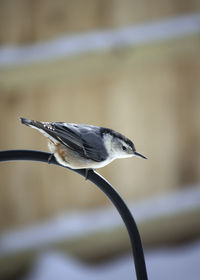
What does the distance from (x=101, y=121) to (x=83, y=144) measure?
1.71 metres

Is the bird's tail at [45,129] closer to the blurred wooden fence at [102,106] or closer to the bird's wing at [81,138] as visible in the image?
the bird's wing at [81,138]

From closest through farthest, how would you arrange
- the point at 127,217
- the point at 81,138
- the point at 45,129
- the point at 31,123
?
the point at 127,217, the point at 31,123, the point at 45,129, the point at 81,138

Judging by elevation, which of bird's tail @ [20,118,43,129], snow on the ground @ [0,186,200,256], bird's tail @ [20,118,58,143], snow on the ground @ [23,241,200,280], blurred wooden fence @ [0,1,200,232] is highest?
bird's tail @ [20,118,43,129]

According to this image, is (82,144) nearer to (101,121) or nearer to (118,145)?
(118,145)

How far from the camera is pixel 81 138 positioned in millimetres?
2336

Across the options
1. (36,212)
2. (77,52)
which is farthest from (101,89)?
(36,212)

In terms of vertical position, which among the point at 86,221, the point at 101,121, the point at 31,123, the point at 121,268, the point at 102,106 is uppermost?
the point at 31,123

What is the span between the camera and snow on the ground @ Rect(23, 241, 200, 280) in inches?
155

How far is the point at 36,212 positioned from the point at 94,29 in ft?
4.84

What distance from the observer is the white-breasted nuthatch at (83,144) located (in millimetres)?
2250

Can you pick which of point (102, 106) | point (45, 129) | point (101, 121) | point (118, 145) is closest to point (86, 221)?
point (101, 121)

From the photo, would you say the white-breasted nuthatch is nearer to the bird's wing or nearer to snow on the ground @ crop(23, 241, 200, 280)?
the bird's wing

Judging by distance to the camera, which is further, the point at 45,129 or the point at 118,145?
the point at 118,145

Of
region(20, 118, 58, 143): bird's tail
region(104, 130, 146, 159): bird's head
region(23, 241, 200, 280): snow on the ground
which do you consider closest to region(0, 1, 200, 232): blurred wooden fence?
region(23, 241, 200, 280): snow on the ground
